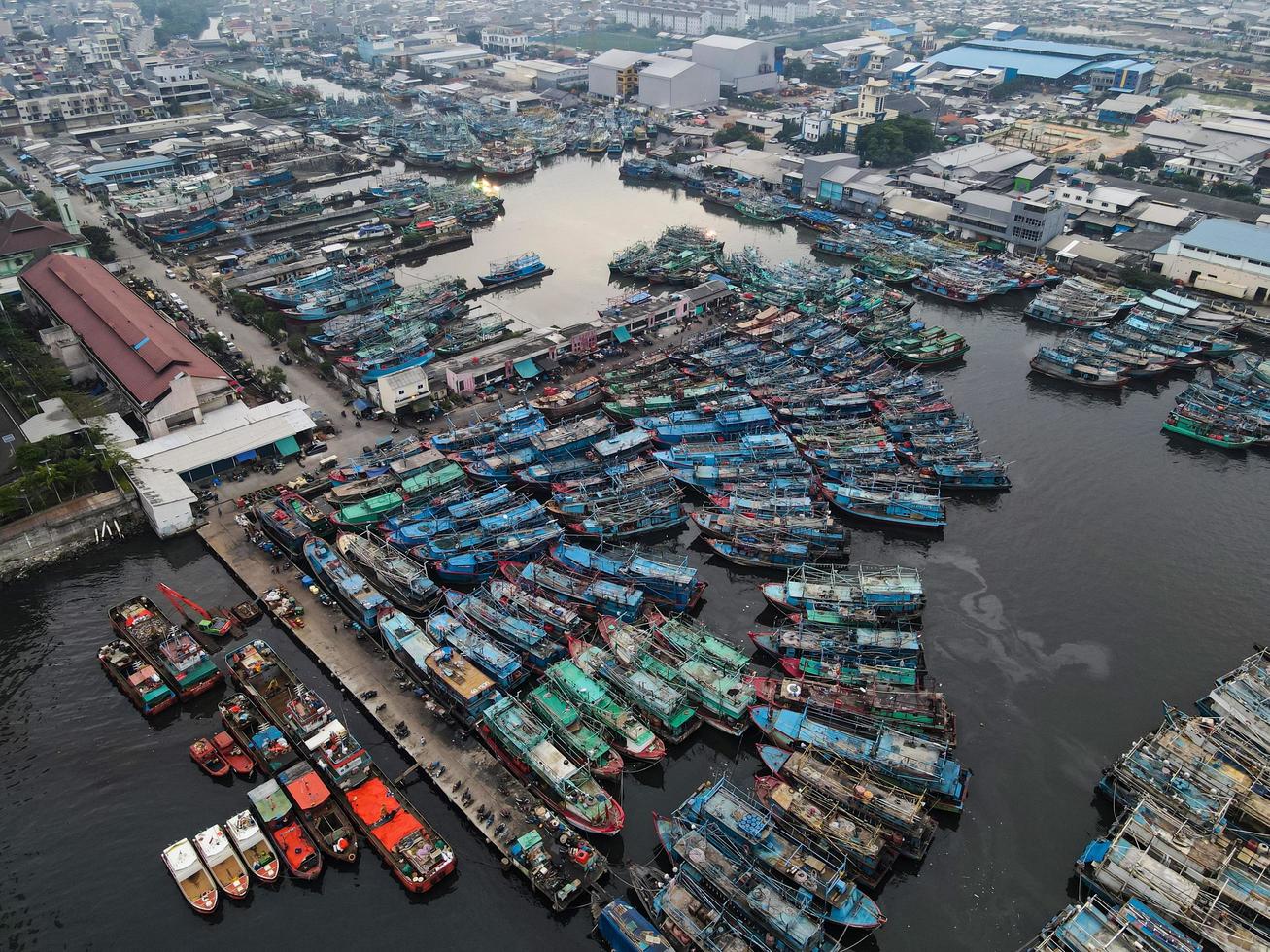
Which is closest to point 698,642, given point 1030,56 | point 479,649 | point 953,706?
point 479,649

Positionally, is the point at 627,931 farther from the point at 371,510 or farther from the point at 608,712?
the point at 371,510

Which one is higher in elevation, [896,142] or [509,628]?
[896,142]

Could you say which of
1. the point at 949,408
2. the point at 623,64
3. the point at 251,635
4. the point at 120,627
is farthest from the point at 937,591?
the point at 623,64

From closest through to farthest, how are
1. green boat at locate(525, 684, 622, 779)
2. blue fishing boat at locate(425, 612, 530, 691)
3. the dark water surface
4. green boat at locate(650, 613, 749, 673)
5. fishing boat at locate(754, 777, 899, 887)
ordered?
the dark water surface → fishing boat at locate(754, 777, 899, 887) → green boat at locate(525, 684, 622, 779) → blue fishing boat at locate(425, 612, 530, 691) → green boat at locate(650, 613, 749, 673)

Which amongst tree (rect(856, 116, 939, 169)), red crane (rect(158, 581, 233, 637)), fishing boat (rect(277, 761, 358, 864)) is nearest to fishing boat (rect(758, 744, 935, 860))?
fishing boat (rect(277, 761, 358, 864))

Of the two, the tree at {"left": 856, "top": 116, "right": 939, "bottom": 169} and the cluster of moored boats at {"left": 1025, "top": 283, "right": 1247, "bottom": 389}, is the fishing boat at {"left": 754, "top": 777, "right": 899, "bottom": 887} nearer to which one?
the cluster of moored boats at {"left": 1025, "top": 283, "right": 1247, "bottom": 389}

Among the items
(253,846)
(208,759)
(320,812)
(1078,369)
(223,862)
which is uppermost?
(1078,369)

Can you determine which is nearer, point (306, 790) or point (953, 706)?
point (306, 790)

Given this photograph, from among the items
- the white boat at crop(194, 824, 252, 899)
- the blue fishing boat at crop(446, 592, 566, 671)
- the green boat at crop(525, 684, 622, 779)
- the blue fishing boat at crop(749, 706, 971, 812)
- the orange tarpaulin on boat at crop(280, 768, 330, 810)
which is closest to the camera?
the white boat at crop(194, 824, 252, 899)
